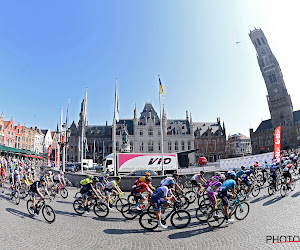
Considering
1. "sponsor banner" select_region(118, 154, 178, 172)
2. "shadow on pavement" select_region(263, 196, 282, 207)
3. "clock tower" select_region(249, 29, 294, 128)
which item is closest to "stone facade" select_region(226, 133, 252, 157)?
"clock tower" select_region(249, 29, 294, 128)

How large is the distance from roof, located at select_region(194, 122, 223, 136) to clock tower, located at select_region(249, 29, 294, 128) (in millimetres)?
24286

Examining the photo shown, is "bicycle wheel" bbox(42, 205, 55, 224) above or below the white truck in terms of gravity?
below

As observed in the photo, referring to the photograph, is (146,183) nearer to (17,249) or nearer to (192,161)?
(17,249)

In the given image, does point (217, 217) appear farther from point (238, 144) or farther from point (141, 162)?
point (238, 144)

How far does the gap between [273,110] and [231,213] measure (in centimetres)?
8820

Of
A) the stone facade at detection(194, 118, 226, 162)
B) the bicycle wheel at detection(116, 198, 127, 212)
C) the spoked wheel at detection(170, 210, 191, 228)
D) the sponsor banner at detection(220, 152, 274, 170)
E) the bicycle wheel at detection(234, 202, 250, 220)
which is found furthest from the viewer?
the stone facade at detection(194, 118, 226, 162)

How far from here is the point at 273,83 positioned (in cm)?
8456

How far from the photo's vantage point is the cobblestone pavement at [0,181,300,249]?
247 inches

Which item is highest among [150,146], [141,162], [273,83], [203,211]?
[273,83]

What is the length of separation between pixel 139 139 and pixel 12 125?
43234mm

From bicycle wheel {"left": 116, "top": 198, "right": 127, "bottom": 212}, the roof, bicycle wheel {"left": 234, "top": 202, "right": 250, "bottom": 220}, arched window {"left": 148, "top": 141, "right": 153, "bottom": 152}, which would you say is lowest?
bicycle wheel {"left": 116, "top": 198, "right": 127, "bottom": 212}

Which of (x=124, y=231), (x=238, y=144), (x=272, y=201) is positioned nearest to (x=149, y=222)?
(x=124, y=231)

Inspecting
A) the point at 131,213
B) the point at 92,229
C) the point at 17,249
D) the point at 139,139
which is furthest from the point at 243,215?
the point at 139,139

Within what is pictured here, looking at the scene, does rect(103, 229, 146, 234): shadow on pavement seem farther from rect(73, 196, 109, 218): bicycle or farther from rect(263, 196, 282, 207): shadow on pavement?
rect(263, 196, 282, 207): shadow on pavement
